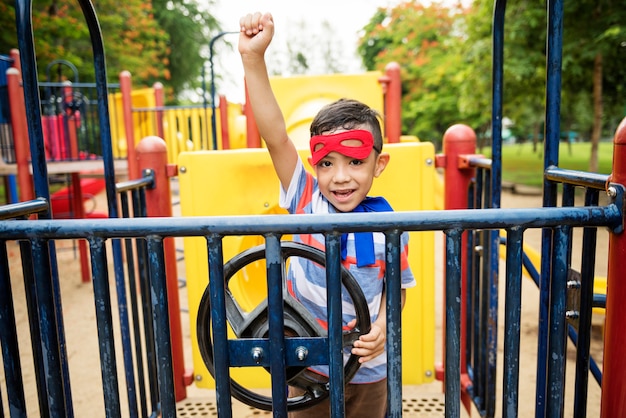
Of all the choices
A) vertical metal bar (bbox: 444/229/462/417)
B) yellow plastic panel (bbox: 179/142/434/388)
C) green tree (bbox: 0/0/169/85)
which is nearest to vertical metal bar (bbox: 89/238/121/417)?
vertical metal bar (bbox: 444/229/462/417)

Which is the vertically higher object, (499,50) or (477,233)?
(499,50)

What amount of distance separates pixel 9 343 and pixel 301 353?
665mm

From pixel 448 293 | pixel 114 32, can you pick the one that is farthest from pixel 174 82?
pixel 448 293

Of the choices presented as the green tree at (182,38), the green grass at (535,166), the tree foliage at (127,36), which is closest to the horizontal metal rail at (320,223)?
the green grass at (535,166)

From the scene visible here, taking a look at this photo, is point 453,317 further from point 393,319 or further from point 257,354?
point 257,354

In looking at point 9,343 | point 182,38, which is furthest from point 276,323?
point 182,38

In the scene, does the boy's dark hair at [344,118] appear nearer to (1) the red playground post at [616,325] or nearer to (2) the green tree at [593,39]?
(1) the red playground post at [616,325]

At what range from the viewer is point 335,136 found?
136cm

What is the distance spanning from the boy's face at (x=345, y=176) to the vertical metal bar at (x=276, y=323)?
1.38 feet

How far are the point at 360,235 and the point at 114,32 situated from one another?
1599cm

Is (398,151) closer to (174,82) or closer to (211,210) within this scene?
(211,210)

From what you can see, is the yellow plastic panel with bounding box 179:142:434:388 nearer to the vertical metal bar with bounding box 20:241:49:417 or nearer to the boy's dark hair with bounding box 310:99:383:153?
the boy's dark hair with bounding box 310:99:383:153

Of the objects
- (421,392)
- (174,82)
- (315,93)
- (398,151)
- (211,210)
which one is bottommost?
(421,392)

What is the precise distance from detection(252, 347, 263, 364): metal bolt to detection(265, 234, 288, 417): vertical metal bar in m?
0.03
